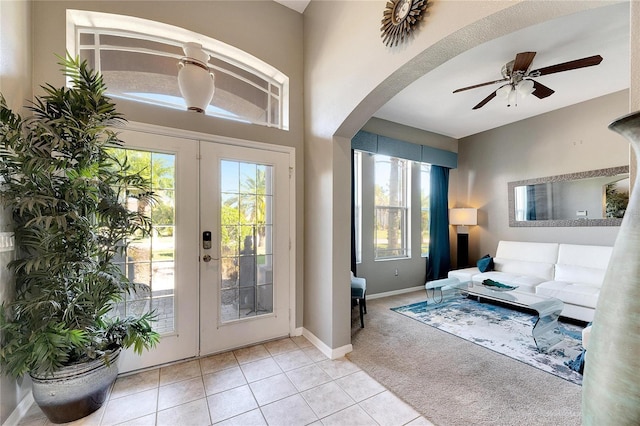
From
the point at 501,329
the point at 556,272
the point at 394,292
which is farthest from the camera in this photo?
the point at 394,292

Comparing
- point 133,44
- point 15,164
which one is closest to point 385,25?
point 133,44

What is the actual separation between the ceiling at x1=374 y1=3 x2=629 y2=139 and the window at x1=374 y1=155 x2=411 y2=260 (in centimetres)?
82

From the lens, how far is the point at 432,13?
5.43ft

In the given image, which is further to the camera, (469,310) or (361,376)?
(469,310)

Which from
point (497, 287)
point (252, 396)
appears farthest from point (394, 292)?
point (252, 396)

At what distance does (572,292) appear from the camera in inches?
128

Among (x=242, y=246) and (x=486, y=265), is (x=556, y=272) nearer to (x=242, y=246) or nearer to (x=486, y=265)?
(x=486, y=265)

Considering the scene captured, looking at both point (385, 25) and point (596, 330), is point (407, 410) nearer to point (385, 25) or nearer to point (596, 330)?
point (596, 330)

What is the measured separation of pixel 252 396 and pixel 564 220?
4967 millimetres

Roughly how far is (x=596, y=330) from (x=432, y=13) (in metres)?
1.82

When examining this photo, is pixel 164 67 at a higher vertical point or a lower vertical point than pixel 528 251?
higher

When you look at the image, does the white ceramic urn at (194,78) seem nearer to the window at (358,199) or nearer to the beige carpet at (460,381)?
the window at (358,199)

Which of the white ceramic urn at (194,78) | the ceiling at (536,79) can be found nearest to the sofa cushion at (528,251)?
the ceiling at (536,79)

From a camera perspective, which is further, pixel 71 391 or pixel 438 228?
pixel 438 228
